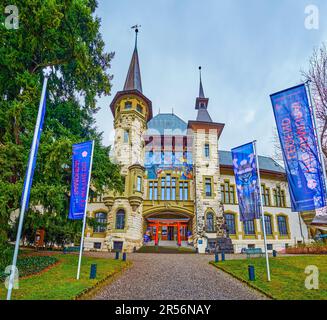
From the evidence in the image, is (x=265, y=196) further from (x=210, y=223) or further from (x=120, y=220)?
(x=120, y=220)

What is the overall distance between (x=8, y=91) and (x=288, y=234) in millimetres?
28484

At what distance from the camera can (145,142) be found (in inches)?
1109

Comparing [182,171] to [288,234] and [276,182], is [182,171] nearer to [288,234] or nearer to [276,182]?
[276,182]

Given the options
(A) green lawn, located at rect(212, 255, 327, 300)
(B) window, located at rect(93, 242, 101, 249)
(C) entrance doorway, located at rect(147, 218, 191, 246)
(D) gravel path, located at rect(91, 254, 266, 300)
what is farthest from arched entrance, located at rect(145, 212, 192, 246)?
(D) gravel path, located at rect(91, 254, 266, 300)

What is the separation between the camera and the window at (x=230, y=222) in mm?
24133

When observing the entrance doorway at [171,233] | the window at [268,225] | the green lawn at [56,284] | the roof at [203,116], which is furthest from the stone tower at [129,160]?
the window at [268,225]

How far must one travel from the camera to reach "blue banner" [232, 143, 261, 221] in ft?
32.0

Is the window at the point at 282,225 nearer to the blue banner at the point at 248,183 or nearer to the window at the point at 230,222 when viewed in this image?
the window at the point at 230,222

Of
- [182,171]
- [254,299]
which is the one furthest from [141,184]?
[254,299]

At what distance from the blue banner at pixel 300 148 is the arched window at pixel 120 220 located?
1679 cm

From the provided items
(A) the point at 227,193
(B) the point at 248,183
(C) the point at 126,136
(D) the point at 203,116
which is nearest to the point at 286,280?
(B) the point at 248,183

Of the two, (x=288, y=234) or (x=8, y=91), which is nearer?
(x=8, y=91)

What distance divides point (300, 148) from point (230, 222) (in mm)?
18894
